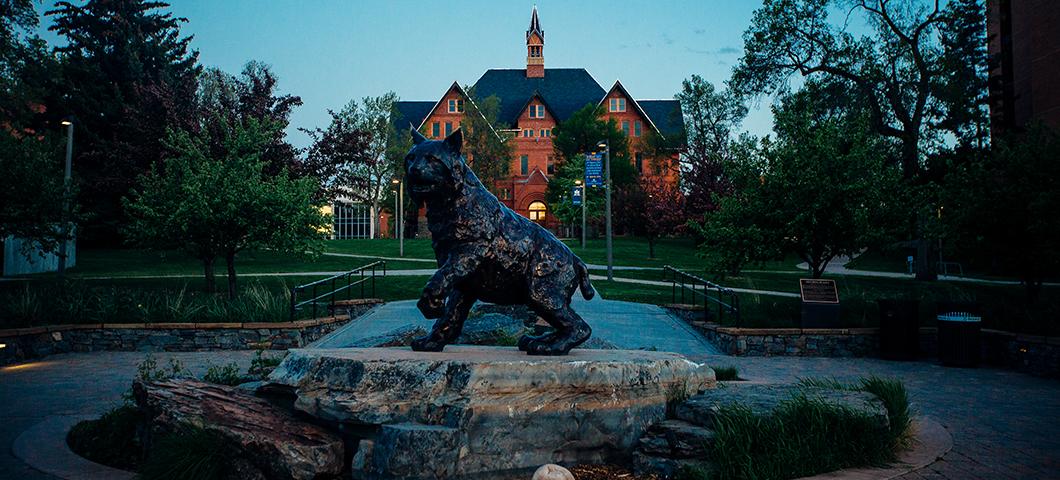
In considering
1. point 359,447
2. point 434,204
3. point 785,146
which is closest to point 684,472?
point 359,447

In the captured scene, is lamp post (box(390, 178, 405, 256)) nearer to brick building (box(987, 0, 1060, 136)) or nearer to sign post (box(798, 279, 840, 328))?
sign post (box(798, 279, 840, 328))

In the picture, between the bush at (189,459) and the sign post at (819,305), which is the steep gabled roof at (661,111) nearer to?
the sign post at (819,305)

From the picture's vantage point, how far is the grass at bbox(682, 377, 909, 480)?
Answer: 189 inches

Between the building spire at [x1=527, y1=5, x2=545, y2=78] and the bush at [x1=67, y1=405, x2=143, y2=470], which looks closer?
the bush at [x1=67, y1=405, x2=143, y2=470]

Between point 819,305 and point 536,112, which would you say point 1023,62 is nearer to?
point 819,305

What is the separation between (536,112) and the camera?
6888 cm

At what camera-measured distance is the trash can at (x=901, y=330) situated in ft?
42.8

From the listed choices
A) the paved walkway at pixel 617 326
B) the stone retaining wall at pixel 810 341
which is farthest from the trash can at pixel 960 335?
the paved walkway at pixel 617 326

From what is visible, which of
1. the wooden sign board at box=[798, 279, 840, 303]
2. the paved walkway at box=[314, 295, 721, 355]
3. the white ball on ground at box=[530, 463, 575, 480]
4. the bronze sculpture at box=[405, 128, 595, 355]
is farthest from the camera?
the wooden sign board at box=[798, 279, 840, 303]

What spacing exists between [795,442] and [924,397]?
16.5 ft

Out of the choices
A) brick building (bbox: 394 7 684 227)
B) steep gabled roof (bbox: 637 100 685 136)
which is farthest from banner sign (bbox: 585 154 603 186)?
steep gabled roof (bbox: 637 100 685 136)

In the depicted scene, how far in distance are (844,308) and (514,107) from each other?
5654 centimetres

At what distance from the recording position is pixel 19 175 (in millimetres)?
14719

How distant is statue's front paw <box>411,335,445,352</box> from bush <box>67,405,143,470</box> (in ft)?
7.72
